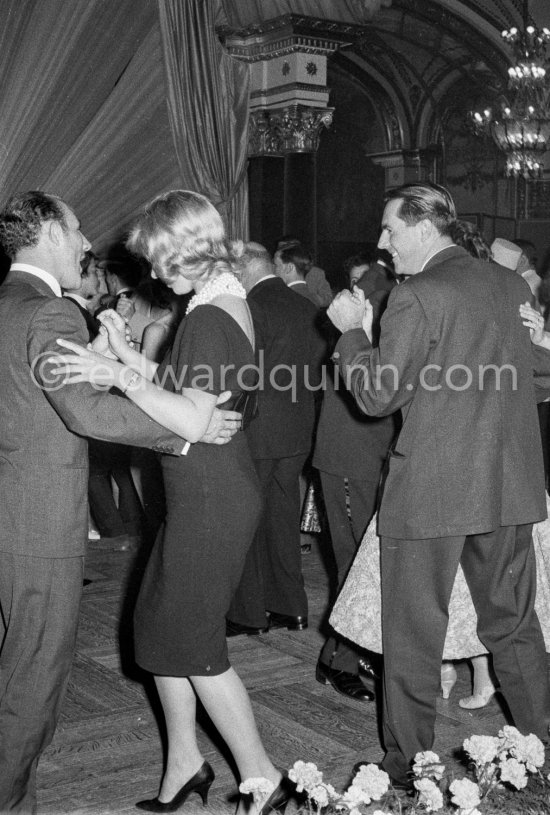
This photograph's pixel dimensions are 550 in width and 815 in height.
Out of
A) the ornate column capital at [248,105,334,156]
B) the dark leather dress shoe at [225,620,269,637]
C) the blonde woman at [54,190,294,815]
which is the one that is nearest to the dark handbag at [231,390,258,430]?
the blonde woman at [54,190,294,815]

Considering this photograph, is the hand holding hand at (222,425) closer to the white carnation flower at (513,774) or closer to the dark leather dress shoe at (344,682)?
the white carnation flower at (513,774)

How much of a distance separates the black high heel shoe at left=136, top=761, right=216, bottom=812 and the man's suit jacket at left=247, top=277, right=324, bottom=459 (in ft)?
5.39

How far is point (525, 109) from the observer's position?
392 inches

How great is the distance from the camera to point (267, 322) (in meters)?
3.90

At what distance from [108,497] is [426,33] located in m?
8.72

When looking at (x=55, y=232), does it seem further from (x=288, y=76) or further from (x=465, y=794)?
(x=288, y=76)

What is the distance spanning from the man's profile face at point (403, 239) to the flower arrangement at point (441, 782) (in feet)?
4.48

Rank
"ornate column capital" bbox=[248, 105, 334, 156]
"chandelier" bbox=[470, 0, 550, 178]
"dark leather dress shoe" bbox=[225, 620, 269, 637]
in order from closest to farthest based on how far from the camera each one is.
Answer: "dark leather dress shoe" bbox=[225, 620, 269, 637] → "ornate column capital" bbox=[248, 105, 334, 156] → "chandelier" bbox=[470, 0, 550, 178]

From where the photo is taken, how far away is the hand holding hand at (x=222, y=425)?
2123mm

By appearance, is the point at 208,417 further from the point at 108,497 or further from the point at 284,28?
the point at 284,28

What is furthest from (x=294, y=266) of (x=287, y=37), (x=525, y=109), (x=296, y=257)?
(x=525, y=109)

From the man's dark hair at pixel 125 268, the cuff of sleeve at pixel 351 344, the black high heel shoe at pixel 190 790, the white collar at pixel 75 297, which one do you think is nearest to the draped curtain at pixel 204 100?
the man's dark hair at pixel 125 268

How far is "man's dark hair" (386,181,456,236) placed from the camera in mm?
2426

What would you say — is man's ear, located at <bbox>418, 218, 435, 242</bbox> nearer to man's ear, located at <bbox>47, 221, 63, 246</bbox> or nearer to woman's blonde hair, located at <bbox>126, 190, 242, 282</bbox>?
woman's blonde hair, located at <bbox>126, 190, 242, 282</bbox>
